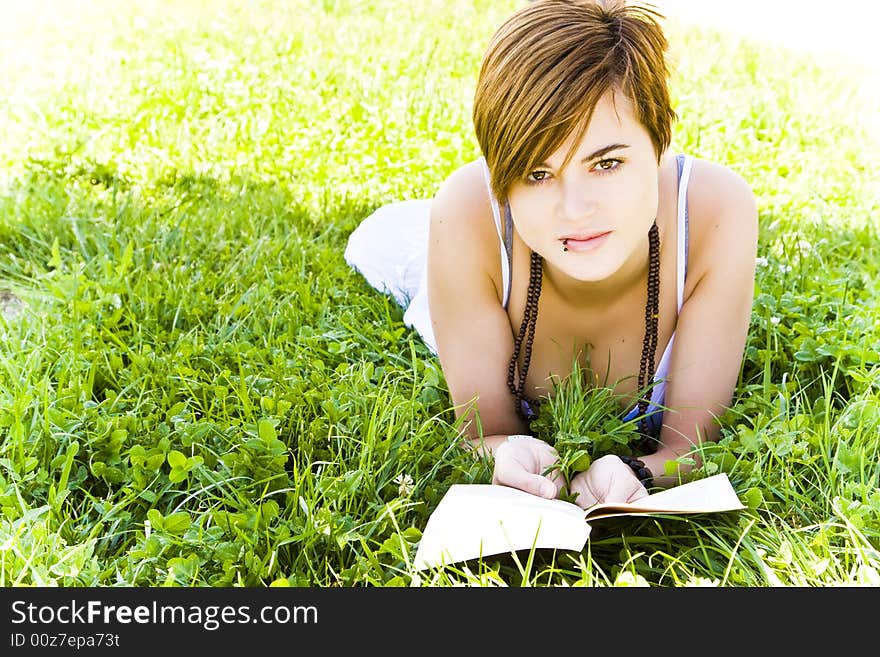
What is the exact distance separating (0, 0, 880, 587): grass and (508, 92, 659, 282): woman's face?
0.41m

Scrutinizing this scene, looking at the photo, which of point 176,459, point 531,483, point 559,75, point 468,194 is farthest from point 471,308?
point 176,459

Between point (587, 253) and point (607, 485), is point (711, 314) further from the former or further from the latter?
point (607, 485)

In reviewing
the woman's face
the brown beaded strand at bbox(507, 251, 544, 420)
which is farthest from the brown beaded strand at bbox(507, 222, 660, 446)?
the woman's face

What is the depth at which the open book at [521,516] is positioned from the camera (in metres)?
1.93

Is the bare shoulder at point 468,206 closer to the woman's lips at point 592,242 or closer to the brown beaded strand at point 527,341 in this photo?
the brown beaded strand at point 527,341

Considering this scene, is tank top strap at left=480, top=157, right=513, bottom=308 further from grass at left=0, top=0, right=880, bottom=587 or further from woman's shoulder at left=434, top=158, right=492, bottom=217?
grass at left=0, top=0, right=880, bottom=587

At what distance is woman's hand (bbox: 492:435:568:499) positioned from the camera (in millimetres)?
2164

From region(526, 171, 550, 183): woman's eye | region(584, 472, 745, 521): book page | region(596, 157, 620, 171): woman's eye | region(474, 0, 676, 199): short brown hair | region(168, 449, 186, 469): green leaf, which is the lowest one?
region(168, 449, 186, 469): green leaf

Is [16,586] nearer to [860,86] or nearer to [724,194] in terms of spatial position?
[724,194]

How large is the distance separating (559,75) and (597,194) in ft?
0.89

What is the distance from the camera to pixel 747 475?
2.31 metres

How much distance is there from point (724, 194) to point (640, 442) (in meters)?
0.70

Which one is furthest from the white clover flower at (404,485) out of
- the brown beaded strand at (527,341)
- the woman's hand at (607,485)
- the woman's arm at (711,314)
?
the woman's arm at (711,314)

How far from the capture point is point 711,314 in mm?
2475
